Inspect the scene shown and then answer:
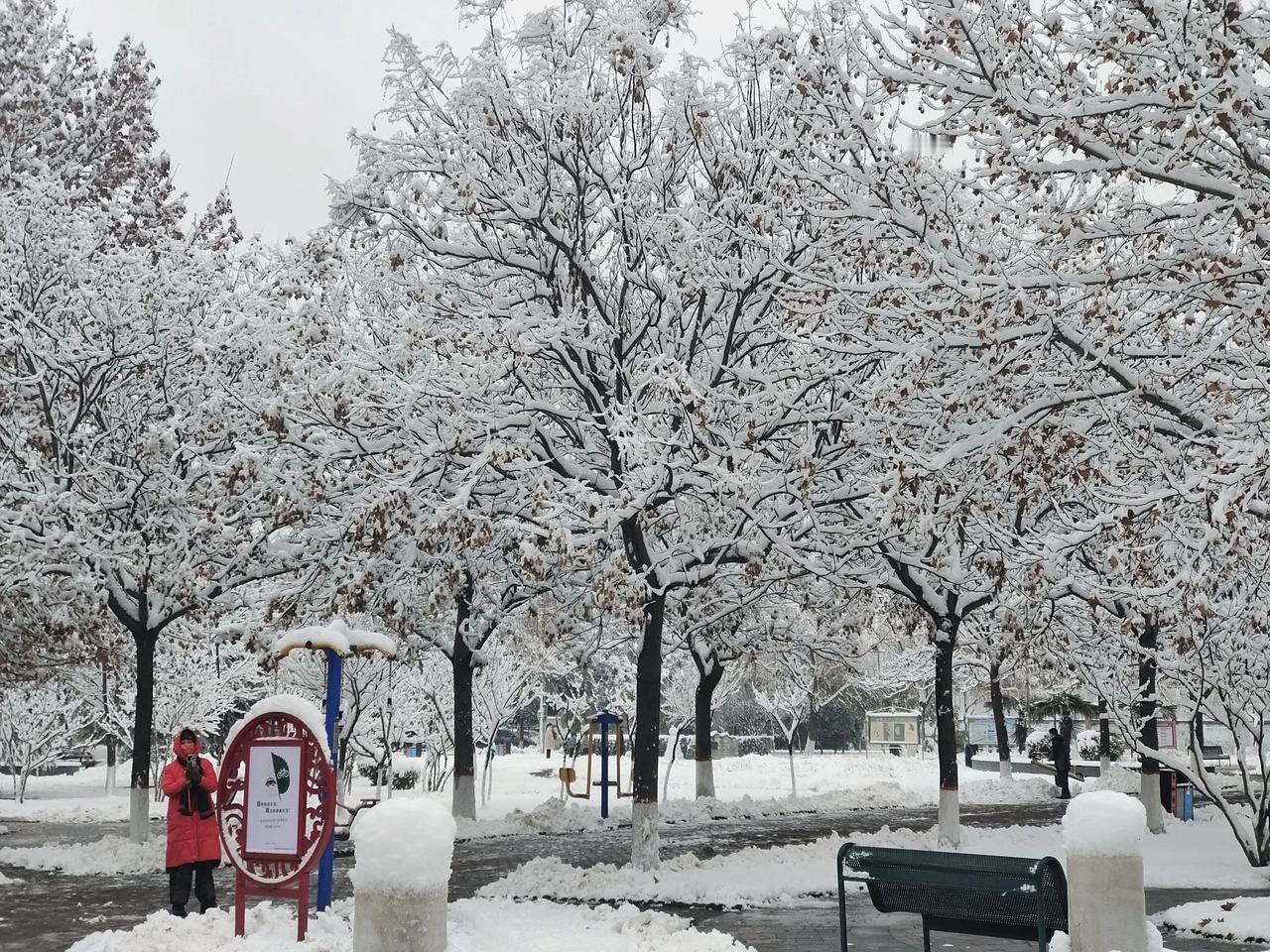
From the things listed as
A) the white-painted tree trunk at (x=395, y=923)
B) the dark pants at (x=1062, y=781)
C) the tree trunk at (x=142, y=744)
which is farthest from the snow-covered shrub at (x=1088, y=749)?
the white-painted tree trunk at (x=395, y=923)

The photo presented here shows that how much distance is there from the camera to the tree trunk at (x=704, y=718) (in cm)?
2920

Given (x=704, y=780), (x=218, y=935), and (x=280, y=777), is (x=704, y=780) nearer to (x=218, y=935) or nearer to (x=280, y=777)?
(x=280, y=777)

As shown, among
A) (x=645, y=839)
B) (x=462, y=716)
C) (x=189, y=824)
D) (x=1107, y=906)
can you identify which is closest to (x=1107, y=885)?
(x=1107, y=906)

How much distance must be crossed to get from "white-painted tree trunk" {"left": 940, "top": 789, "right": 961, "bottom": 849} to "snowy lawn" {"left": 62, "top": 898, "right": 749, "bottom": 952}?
881 centimetres

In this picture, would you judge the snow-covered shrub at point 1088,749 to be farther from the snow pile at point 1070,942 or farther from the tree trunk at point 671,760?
the snow pile at point 1070,942

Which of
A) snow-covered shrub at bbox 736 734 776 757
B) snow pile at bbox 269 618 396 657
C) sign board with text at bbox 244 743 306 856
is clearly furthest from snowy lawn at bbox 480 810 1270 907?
snow-covered shrub at bbox 736 734 776 757

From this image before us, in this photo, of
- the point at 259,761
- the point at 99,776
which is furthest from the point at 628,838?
the point at 99,776

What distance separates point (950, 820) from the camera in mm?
18734

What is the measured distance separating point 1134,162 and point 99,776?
47949mm

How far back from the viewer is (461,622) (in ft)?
76.2

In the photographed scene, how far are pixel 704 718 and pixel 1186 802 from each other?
10.6 meters

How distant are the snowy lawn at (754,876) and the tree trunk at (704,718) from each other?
1103cm

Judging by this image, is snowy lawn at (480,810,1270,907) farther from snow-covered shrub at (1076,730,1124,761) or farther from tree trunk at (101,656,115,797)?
snow-covered shrub at (1076,730,1124,761)

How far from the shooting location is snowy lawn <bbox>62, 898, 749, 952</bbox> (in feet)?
30.8
